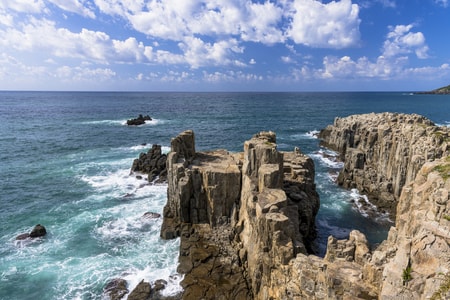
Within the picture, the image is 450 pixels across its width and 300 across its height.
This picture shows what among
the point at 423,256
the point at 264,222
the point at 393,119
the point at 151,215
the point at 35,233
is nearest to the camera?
the point at 423,256

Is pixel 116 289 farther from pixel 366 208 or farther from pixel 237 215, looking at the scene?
pixel 366 208

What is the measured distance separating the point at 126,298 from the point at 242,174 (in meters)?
15.7

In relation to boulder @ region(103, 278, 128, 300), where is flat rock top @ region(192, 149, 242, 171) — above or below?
above

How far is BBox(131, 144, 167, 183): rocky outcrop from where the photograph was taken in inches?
2000

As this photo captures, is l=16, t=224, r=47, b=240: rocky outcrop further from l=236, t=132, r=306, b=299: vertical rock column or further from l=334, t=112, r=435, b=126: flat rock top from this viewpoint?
l=334, t=112, r=435, b=126: flat rock top

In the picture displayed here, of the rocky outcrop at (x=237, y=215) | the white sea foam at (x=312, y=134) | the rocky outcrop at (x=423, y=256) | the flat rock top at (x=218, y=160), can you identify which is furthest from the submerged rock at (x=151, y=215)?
the white sea foam at (x=312, y=134)

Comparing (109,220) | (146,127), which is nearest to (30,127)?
(146,127)

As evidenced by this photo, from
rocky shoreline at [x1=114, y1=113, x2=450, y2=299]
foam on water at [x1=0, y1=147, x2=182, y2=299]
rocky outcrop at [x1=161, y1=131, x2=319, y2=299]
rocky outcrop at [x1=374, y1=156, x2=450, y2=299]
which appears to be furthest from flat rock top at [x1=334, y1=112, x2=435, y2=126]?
rocky outcrop at [x1=374, y1=156, x2=450, y2=299]

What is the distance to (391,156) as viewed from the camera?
150 feet

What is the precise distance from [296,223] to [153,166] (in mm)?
33812

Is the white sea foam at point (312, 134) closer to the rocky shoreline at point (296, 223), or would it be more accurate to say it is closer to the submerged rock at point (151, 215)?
the rocky shoreline at point (296, 223)

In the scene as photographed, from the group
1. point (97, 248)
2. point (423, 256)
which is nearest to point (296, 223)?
point (423, 256)

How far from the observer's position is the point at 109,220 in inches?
1476

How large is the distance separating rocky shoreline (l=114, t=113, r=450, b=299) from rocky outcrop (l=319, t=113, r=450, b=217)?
17 centimetres
